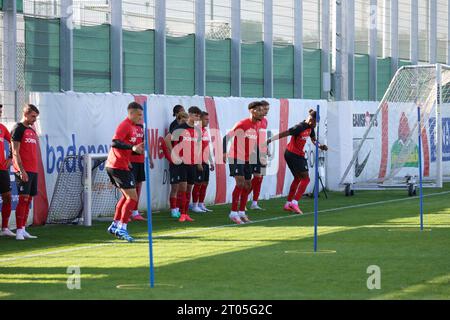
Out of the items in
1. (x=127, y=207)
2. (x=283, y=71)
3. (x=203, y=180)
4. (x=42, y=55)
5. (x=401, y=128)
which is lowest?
(x=127, y=207)

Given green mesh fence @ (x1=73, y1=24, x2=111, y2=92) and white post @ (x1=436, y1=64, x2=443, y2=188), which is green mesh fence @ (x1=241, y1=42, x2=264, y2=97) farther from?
green mesh fence @ (x1=73, y1=24, x2=111, y2=92)

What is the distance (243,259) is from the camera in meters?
15.2

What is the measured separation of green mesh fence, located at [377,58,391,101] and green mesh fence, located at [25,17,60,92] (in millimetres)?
20095

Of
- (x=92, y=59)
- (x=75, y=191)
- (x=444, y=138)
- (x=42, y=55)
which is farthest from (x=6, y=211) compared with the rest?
(x=444, y=138)

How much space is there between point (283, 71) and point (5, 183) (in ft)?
63.6

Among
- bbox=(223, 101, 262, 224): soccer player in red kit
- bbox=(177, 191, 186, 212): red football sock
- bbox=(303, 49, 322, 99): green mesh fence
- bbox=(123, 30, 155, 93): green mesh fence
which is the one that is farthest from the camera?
bbox=(303, 49, 322, 99): green mesh fence

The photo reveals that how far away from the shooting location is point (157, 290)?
1220cm

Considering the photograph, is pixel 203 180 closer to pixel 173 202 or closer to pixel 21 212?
pixel 173 202

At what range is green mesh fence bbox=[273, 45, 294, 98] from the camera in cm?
3638

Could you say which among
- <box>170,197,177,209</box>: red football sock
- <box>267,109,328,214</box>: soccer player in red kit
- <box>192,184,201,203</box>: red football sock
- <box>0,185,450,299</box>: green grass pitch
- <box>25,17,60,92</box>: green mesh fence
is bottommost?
<box>0,185,450,299</box>: green grass pitch

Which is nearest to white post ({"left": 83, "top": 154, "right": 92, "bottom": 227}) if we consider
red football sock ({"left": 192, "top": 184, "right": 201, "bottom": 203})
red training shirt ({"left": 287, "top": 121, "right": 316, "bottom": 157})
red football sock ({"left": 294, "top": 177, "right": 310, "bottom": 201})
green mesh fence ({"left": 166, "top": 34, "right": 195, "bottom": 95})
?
red football sock ({"left": 192, "top": 184, "right": 201, "bottom": 203})

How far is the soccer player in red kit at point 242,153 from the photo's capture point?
21.1 meters

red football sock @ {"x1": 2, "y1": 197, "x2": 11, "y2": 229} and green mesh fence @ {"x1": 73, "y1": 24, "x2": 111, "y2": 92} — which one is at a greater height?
green mesh fence @ {"x1": 73, "y1": 24, "x2": 111, "y2": 92}

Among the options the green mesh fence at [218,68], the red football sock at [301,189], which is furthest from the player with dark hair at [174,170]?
the green mesh fence at [218,68]
